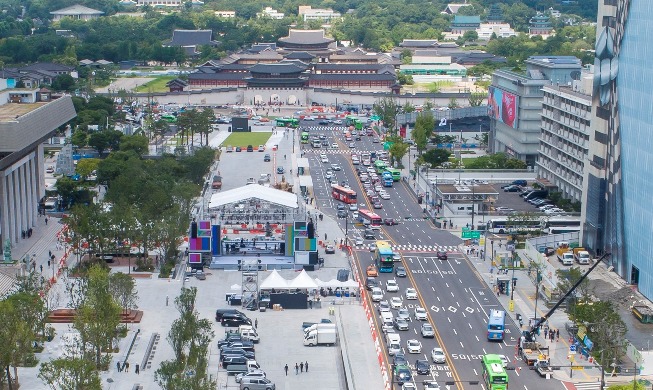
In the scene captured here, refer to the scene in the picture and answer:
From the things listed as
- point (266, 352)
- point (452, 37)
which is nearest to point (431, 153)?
point (266, 352)

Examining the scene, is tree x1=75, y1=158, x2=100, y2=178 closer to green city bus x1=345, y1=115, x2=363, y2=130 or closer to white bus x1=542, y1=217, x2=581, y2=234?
white bus x1=542, y1=217, x2=581, y2=234

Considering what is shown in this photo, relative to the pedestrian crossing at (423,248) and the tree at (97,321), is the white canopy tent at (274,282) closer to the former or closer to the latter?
the tree at (97,321)

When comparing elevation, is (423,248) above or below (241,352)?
below

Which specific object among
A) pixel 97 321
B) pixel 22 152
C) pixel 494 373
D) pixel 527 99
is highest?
pixel 527 99

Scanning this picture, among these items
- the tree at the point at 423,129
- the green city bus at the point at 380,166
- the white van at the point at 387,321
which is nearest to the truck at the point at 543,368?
the white van at the point at 387,321

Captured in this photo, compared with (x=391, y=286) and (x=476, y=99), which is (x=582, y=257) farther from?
(x=476, y=99)

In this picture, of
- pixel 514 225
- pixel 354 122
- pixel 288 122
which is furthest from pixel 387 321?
pixel 354 122
